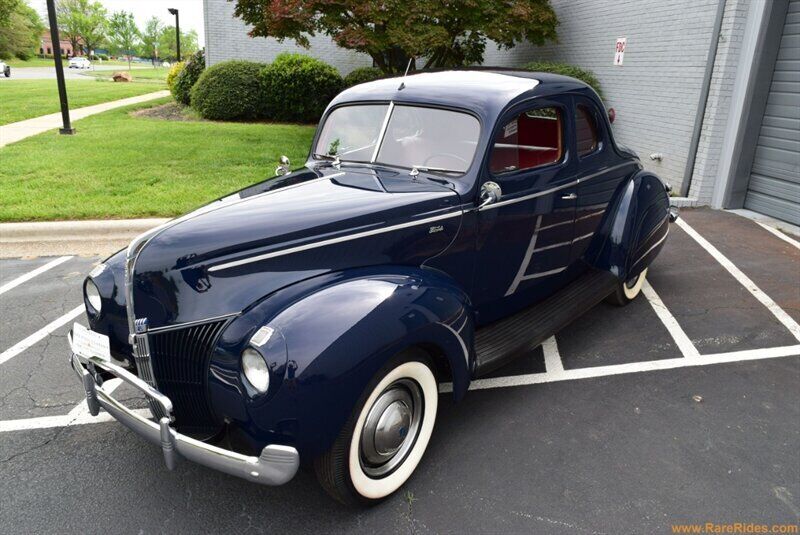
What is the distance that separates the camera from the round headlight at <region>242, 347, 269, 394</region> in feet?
7.41

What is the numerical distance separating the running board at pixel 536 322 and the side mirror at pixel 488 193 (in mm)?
793

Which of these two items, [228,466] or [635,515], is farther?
[635,515]

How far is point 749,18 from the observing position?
24.4ft

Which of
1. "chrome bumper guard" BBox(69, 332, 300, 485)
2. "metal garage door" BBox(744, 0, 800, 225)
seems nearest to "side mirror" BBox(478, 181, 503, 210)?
"chrome bumper guard" BBox(69, 332, 300, 485)

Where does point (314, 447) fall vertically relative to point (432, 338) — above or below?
below

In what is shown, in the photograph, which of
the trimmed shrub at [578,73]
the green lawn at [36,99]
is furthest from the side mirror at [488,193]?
the green lawn at [36,99]

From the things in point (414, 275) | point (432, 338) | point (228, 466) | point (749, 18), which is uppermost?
point (749, 18)

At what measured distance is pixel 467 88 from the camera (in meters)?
3.65

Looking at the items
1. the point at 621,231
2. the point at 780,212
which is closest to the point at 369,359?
the point at 621,231

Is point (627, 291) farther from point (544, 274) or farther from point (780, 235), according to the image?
point (780, 235)

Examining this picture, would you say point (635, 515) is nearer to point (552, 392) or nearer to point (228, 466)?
point (552, 392)

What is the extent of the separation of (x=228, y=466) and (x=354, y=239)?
115 cm

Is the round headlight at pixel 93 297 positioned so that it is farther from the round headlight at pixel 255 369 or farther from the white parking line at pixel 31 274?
the white parking line at pixel 31 274

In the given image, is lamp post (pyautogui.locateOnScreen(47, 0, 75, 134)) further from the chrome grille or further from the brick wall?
the chrome grille
